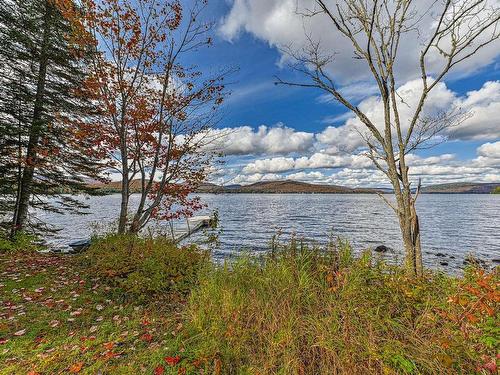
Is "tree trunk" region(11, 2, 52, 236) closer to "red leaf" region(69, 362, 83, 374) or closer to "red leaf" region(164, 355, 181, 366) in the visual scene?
"red leaf" region(69, 362, 83, 374)

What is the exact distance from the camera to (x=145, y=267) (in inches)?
270

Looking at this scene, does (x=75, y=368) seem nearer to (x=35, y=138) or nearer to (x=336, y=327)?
(x=336, y=327)

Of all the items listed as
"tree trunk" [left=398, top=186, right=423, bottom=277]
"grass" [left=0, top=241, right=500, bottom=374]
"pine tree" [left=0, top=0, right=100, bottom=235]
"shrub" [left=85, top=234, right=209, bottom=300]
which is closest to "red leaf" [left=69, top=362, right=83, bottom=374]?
"grass" [left=0, top=241, right=500, bottom=374]

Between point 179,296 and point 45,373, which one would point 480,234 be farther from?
point 45,373

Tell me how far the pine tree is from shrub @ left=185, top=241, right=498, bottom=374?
9.33 metres

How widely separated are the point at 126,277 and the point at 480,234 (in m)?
32.9

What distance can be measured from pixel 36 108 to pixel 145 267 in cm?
980

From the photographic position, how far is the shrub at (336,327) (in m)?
2.80

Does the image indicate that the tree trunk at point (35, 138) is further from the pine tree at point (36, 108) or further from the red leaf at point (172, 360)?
the red leaf at point (172, 360)

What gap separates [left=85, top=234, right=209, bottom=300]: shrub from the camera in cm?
634

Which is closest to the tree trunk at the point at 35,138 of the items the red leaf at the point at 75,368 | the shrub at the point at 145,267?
the shrub at the point at 145,267

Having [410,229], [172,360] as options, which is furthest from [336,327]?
[410,229]

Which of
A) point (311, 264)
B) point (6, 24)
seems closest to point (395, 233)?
point (311, 264)

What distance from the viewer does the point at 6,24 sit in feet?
36.2
